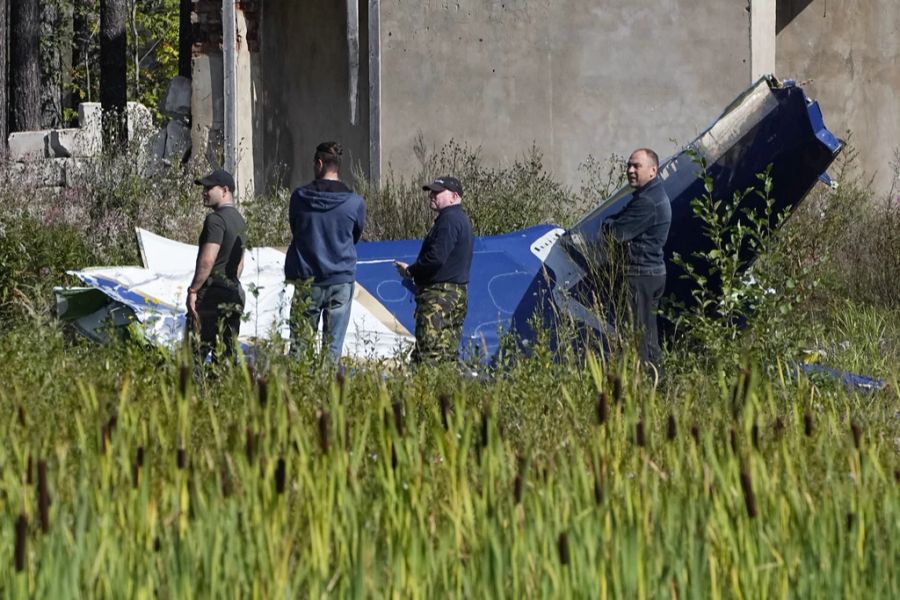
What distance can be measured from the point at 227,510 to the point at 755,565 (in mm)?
1198

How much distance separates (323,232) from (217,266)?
0.60 metres

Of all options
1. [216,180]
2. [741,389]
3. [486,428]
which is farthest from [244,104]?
[486,428]

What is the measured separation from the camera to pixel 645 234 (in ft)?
26.3

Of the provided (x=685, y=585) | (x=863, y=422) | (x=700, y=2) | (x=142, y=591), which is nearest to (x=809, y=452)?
(x=863, y=422)

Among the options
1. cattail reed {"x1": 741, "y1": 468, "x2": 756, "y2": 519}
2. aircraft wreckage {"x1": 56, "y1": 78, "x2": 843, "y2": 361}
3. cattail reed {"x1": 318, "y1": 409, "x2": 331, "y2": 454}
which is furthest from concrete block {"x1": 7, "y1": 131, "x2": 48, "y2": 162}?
cattail reed {"x1": 741, "y1": 468, "x2": 756, "y2": 519}

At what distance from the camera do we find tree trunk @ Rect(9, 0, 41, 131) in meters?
21.3

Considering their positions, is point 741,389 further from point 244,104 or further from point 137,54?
point 137,54

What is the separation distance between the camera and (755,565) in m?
3.27

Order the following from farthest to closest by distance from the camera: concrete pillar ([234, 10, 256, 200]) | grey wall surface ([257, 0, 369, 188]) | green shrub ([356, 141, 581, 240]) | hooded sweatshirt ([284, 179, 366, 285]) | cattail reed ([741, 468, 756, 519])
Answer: grey wall surface ([257, 0, 369, 188]) < concrete pillar ([234, 10, 256, 200]) < green shrub ([356, 141, 581, 240]) < hooded sweatshirt ([284, 179, 366, 285]) < cattail reed ([741, 468, 756, 519])

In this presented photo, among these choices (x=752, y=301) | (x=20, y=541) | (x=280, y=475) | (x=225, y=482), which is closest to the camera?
(x=20, y=541)

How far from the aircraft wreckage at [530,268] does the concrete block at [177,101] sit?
29.6 feet

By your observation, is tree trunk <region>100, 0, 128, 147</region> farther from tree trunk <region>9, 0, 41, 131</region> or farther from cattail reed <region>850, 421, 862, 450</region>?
cattail reed <region>850, 421, 862, 450</region>

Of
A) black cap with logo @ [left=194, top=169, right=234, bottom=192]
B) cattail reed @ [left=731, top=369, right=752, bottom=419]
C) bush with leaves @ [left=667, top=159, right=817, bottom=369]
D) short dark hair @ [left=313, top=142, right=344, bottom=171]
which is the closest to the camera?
cattail reed @ [left=731, top=369, right=752, bottom=419]

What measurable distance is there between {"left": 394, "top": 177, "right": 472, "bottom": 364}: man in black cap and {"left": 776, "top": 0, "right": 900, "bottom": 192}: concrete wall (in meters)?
8.45
